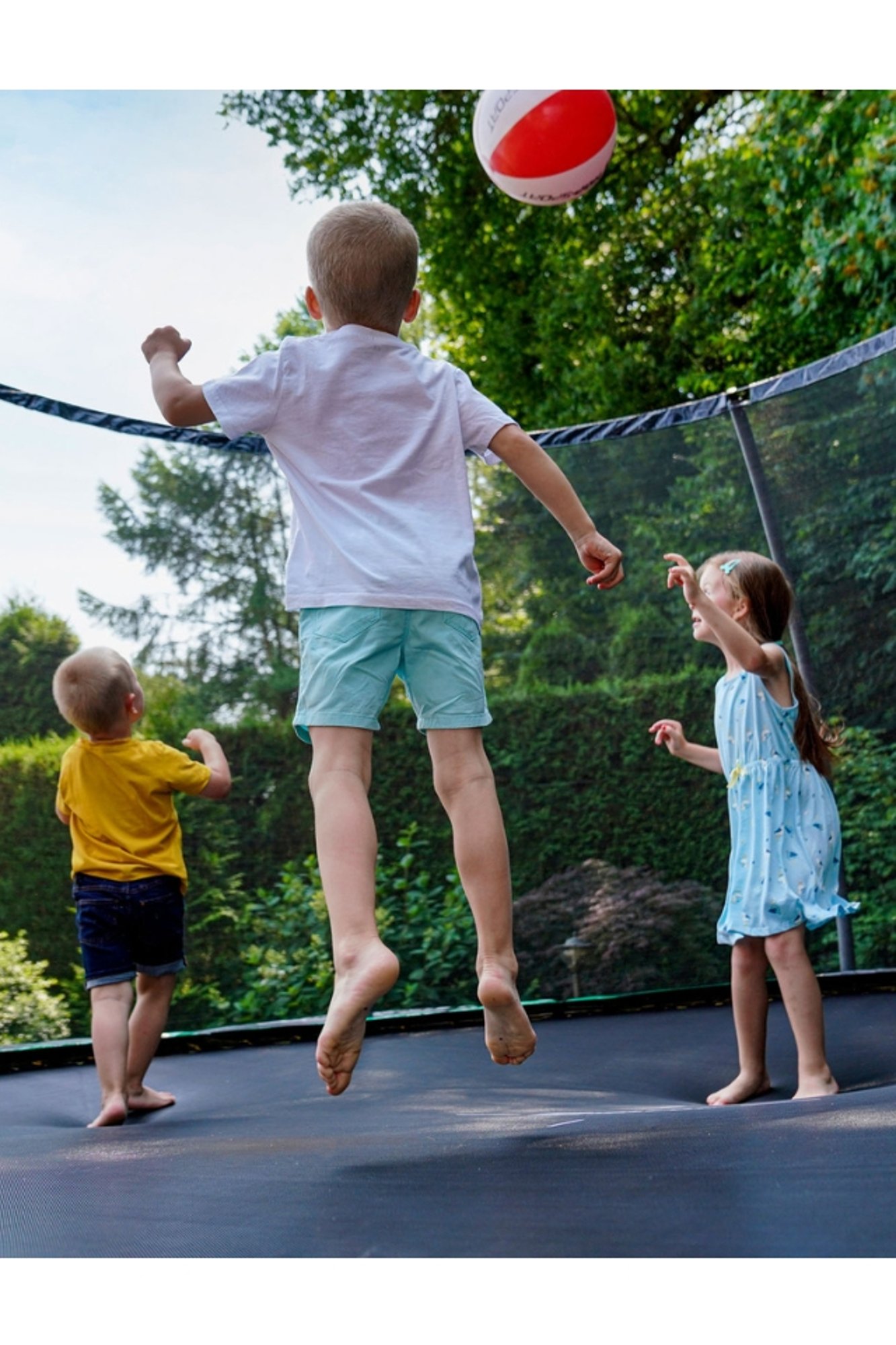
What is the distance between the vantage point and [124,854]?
7.41 feet

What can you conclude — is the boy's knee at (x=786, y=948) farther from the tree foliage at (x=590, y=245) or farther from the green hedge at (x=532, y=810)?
the tree foliage at (x=590, y=245)

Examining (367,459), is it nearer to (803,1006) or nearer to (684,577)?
(684,577)

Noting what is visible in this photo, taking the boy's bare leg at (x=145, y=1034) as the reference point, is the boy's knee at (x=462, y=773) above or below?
above

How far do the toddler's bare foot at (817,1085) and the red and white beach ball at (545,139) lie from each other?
179cm

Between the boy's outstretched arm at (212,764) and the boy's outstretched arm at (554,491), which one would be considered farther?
the boy's outstretched arm at (212,764)

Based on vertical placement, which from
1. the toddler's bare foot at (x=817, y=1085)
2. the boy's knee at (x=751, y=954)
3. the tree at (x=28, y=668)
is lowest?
the toddler's bare foot at (x=817, y=1085)

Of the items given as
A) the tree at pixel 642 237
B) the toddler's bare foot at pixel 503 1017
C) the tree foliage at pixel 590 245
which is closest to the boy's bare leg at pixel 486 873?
the toddler's bare foot at pixel 503 1017

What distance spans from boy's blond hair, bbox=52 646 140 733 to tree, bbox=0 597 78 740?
61cm

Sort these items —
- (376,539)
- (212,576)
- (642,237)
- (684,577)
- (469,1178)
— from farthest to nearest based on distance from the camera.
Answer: (642,237) < (212,576) < (684,577) < (376,539) < (469,1178)

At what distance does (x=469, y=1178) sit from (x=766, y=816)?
1.22 meters

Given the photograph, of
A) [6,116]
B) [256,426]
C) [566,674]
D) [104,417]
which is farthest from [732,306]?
[256,426]

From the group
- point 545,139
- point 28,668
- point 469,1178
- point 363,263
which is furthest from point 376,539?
point 28,668

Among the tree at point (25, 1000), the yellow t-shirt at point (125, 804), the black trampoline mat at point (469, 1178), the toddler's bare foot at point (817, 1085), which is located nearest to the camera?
the black trampoline mat at point (469, 1178)

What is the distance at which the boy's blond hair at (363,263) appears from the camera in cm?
160
